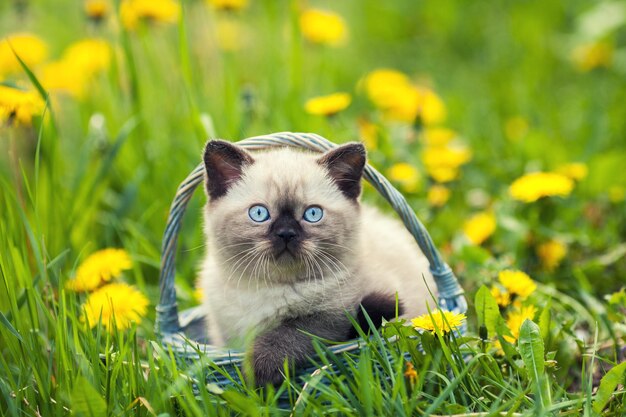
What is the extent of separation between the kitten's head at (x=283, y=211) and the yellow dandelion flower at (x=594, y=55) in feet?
10.7

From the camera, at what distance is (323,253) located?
209 centimetres

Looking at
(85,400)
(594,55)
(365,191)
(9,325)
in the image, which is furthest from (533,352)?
(594,55)

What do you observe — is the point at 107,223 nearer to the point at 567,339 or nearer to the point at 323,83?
the point at 323,83

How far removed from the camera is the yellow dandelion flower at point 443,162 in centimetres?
318

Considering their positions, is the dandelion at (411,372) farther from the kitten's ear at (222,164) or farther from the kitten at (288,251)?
the kitten's ear at (222,164)

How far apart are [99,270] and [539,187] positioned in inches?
67.3

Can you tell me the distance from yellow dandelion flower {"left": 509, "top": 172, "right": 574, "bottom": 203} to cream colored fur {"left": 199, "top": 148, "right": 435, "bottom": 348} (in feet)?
2.64

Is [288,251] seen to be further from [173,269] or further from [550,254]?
[550,254]

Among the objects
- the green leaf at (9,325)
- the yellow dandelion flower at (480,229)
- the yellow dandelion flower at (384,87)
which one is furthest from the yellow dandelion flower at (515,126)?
the green leaf at (9,325)

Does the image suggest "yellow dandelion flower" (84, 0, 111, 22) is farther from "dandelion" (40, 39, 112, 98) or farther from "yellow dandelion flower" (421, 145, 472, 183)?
"yellow dandelion flower" (421, 145, 472, 183)

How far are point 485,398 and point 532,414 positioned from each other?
0.19 meters

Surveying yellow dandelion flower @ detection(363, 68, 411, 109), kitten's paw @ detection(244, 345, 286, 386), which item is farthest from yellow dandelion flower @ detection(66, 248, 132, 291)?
yellow dandelion flower @ detection(363, 68, 411, 109)

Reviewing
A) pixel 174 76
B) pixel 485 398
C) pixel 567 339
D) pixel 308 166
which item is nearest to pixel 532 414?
pixel 485 398

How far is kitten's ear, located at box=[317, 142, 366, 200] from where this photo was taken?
2.10 metres
